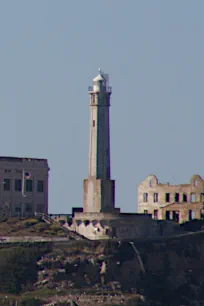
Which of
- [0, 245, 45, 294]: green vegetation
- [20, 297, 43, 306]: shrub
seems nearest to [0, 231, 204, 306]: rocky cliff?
[0, 245, 45, 294]: green vegetation

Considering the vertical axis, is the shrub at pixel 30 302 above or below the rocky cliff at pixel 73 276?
below

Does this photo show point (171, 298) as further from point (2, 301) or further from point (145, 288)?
point (2, 301)

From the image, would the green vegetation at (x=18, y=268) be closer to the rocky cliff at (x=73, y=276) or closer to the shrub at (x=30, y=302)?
the rocky cliff at (x=73, y=276)

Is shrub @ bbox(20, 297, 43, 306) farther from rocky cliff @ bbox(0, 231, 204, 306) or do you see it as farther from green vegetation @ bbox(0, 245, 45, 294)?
green vegetation @ bbox(0, 245, 45, 294)

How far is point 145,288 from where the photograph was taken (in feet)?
652

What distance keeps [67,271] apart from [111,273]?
15.0ft

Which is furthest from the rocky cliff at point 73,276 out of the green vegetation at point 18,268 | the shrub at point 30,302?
the shrub at point 30,302

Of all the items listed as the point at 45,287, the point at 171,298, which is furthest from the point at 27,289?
the point at 171,298

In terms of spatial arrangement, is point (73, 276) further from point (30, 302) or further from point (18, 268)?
point (30, 302)

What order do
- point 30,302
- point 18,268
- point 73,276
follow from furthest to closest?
point 73,276 → point 18,268 → point 30,302

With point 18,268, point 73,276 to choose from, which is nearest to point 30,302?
point 18,268

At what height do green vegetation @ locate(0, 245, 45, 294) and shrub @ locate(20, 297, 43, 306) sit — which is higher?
green vegetation @ locate(0, 245, 45, 294)

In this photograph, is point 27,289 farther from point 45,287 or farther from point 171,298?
point 171,298

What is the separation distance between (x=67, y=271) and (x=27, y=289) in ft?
15.0
